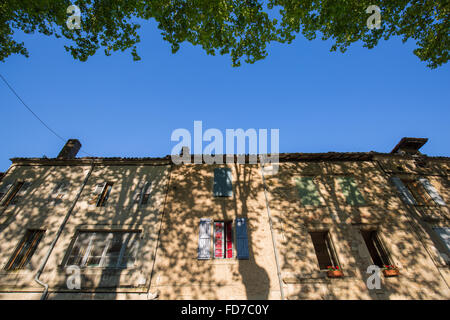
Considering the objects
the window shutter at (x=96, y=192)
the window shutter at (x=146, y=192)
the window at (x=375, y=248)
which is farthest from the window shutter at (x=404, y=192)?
the window shutter at (x=96, y=192)

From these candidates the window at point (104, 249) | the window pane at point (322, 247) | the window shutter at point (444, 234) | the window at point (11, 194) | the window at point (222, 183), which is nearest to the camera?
the window at point (104, 249)

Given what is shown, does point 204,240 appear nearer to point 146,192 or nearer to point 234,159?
point 146,192

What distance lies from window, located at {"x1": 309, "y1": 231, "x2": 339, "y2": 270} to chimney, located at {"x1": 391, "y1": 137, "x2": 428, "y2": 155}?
7.65 meters

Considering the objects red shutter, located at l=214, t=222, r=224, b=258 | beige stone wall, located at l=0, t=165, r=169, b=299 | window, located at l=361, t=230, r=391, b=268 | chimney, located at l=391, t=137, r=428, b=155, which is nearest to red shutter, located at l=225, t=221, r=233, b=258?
red shutter, located at l=214, t=222, r=224, b=258

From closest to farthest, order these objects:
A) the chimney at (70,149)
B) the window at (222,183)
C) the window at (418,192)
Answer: the window at (418,192)
the window at (222,183)
the chimney at (70,149)

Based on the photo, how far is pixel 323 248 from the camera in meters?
9.16

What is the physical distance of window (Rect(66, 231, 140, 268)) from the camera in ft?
25.9

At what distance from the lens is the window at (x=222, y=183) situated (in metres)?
10.1

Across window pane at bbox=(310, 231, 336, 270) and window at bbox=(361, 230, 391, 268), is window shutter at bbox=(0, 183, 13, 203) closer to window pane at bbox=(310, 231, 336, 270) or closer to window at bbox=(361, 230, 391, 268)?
window pane at bbox=(310, 231, 336, 270)

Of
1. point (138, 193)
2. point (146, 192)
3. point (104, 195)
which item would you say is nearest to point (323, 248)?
point (146, 192)

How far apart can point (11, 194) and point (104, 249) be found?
20.0 feet

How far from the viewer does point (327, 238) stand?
8.94 metres

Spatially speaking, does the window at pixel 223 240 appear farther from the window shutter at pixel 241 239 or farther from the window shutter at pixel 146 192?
the window shutter at pixel 146 192

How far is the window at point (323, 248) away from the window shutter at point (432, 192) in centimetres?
612
